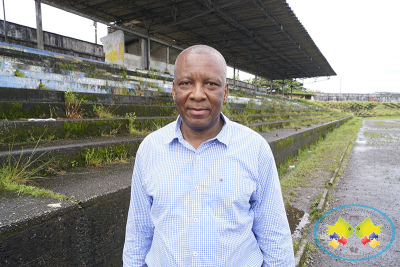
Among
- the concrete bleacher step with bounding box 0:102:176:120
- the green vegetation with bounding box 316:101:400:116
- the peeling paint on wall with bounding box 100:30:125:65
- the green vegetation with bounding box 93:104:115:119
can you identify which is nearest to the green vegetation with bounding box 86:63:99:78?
the concrete bleacher step with bounding box 0:102:176:120

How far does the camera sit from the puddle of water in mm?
3107

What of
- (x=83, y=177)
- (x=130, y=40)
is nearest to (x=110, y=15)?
(x=130, y=40)

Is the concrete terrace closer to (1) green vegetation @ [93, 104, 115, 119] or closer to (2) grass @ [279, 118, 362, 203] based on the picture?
(1) green vegetation @ [93, 104, 115, 119]

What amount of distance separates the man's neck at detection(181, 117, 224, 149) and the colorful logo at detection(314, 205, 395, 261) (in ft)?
7.84

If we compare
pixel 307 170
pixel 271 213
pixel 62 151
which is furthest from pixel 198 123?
pixel 307 170

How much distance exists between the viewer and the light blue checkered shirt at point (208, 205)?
1.10 metres

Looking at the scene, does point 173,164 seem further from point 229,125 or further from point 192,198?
point 229,125

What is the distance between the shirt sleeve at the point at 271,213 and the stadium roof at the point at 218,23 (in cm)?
982

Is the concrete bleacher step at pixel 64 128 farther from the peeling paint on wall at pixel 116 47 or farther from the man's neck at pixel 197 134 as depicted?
the peeling paint on wall at pixel 116 47

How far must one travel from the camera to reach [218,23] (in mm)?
12297

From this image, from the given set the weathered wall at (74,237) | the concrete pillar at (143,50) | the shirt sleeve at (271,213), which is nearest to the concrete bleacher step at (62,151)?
the weathered wall at (74,237)

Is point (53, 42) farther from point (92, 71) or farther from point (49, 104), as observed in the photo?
point (49, 104)

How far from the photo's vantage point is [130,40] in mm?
13367

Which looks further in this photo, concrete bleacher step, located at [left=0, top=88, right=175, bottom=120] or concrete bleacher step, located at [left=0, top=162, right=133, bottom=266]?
concrete bleacher step, located at [left=0, top=88, right=175, bottom=120]
